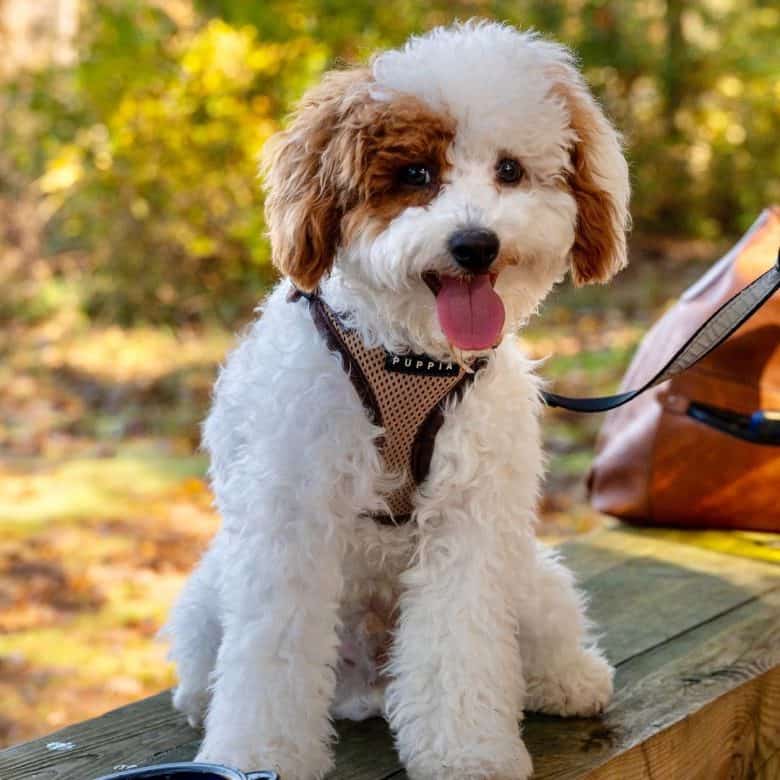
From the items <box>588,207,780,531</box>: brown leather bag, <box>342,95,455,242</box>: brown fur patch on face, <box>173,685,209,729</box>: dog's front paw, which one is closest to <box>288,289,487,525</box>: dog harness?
<box>342,95,455,242</box>: brown fur patch on face

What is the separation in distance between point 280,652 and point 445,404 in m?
0.55

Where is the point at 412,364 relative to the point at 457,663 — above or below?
above

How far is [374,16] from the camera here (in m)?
8.05

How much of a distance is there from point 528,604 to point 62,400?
5.58m

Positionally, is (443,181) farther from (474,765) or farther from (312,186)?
(474,765)

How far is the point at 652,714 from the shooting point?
8.18 ft

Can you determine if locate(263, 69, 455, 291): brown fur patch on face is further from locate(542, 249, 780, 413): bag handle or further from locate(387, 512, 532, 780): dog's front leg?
locate(542, 249, 780, 413): bag handle

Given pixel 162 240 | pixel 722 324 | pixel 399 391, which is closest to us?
pixel 399 391

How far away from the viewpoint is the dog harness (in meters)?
2.25

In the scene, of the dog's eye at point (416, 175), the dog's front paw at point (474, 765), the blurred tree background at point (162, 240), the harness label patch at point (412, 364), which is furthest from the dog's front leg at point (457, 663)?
the blurred tree background at point (162, 240)

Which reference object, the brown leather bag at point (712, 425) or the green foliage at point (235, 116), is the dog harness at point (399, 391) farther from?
Result: the green foliage at point (235, 116)

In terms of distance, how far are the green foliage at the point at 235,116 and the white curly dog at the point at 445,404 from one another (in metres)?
3.83

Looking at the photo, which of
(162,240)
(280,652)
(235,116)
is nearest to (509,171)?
(280,652)

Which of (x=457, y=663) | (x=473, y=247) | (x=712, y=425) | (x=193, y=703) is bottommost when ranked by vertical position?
(x=193, y=703)
